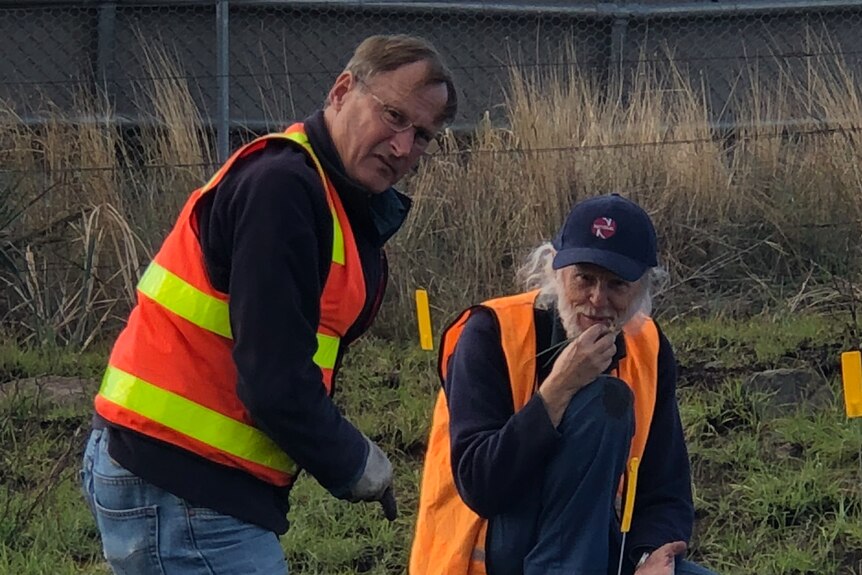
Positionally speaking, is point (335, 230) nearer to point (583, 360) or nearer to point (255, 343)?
point (255, 343)

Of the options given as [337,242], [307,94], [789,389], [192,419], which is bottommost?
[789,389]

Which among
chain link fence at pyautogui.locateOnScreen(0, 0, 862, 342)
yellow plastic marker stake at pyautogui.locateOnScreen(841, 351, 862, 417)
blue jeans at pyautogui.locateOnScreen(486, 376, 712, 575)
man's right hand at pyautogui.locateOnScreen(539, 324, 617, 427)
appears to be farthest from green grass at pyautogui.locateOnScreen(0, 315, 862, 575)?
man's right hand at pyautogui.locateOnScreen(539, 324, 617, 427)

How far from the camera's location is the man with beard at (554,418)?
10.1 ft

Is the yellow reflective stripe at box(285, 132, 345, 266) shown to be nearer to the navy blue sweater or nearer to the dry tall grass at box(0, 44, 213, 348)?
the navy blue sweater

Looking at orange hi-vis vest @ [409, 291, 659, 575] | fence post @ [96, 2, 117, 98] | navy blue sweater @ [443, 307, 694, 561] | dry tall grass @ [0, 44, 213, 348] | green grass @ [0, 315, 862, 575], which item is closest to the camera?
navy blue sweater @ [443, 307, 694, 561]

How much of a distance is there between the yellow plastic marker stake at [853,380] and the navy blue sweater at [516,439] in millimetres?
503

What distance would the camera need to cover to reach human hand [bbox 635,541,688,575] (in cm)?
322

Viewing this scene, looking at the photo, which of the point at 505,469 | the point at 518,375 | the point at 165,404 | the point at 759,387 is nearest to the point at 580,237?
the point at 518,375

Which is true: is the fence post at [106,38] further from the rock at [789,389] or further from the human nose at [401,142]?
the human nose at [401,142]

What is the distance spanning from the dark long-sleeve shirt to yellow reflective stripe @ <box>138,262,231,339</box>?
1.2 inches

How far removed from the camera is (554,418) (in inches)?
122

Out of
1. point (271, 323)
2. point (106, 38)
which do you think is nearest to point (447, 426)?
point (271, 323)

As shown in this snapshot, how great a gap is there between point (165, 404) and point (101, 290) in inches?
167

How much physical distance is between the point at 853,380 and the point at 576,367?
927 mm
